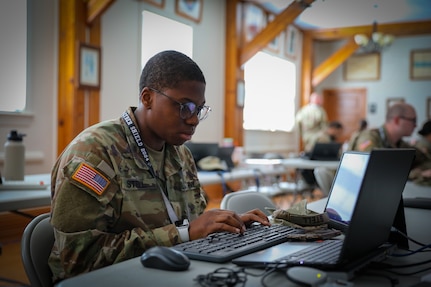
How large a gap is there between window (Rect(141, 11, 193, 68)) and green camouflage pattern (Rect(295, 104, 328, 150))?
3.45m

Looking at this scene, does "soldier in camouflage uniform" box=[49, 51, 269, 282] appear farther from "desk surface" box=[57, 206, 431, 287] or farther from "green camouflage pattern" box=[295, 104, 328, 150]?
"green camouflage pattern" box=[295, 104, 328, 150]

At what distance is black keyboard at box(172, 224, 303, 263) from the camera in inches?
40.4

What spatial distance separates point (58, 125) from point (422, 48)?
8.31m

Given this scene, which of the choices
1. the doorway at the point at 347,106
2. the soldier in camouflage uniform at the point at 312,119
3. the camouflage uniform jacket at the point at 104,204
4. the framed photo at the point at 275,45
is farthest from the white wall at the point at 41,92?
the doorway at the point at 347,106

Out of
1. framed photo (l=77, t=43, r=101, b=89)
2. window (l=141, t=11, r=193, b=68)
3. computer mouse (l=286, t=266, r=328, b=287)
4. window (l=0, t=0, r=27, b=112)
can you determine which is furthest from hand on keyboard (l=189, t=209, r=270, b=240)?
framed photo (l=77, t=43, r=101, b=89)

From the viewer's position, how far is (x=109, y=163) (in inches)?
51.1

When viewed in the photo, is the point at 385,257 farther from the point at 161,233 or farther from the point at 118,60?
the point at 118,60

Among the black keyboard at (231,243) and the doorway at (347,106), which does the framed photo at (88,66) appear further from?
the doorway at (347,106)

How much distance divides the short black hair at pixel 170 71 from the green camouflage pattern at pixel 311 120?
7.11 m

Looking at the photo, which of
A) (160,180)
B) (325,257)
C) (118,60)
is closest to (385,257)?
(325,257)

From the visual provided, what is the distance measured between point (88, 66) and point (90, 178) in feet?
10.5

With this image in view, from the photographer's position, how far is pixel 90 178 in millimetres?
1203

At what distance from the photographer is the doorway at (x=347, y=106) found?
10.5m

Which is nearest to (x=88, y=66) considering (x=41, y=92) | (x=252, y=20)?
(x=41, y=92)
